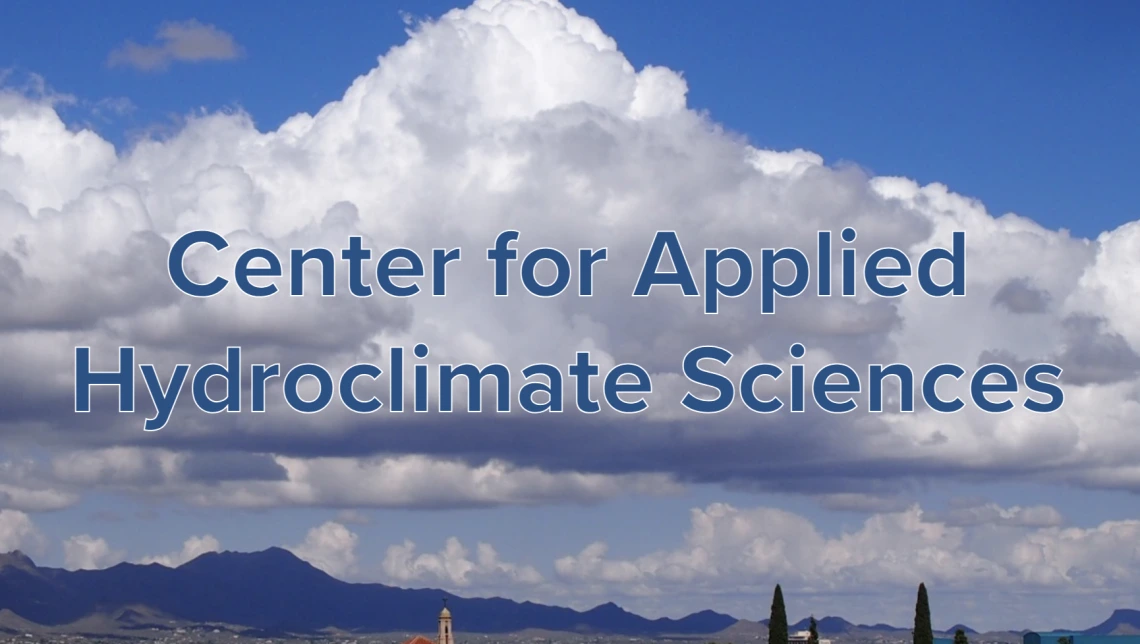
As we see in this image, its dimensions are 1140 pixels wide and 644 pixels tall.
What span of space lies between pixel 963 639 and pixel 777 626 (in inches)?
784

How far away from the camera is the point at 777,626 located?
19312 centimetres

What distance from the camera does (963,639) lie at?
188 meters

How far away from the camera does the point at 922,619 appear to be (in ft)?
620

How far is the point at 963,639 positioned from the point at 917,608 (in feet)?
19.2

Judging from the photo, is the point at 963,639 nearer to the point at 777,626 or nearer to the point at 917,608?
the point at 917,608

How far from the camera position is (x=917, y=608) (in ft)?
624

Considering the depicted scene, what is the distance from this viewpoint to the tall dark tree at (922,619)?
619 ft

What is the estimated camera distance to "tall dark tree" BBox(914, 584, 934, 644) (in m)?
189

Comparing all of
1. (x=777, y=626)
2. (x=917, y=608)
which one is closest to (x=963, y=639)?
(x=917, y=608)

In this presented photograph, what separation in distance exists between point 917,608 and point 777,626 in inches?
600
